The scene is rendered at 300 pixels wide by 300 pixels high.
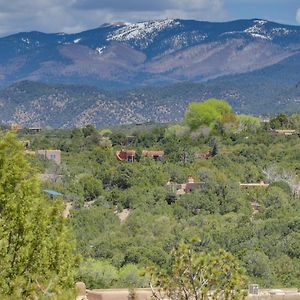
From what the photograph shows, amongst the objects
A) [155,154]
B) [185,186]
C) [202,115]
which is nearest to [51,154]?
[155,154]

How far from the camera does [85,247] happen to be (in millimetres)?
38125

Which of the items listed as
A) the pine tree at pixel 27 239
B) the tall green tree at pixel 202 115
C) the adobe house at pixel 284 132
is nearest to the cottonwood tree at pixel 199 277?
the pine tree at pixel 27 239

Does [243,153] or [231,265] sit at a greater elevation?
[231,265]

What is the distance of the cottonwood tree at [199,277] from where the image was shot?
12398 mm

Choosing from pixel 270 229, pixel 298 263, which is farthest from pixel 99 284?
pixel 270 229

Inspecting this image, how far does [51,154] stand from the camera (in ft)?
204

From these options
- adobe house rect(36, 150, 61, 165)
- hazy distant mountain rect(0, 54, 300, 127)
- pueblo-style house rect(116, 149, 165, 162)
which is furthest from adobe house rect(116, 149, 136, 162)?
hazy distant mountain rect(0, 54, 300, 127)

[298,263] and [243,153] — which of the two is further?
[243,153]

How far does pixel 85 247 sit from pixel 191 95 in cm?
15283

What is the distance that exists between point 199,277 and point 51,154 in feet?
165

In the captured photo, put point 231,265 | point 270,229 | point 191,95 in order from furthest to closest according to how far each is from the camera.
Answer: point 191,95
point 270,229
point 231,265

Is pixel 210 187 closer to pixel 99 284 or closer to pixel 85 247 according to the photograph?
pixel 85 247

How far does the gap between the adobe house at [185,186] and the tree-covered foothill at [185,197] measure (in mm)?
225

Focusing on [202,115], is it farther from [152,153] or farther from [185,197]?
[185,197]
